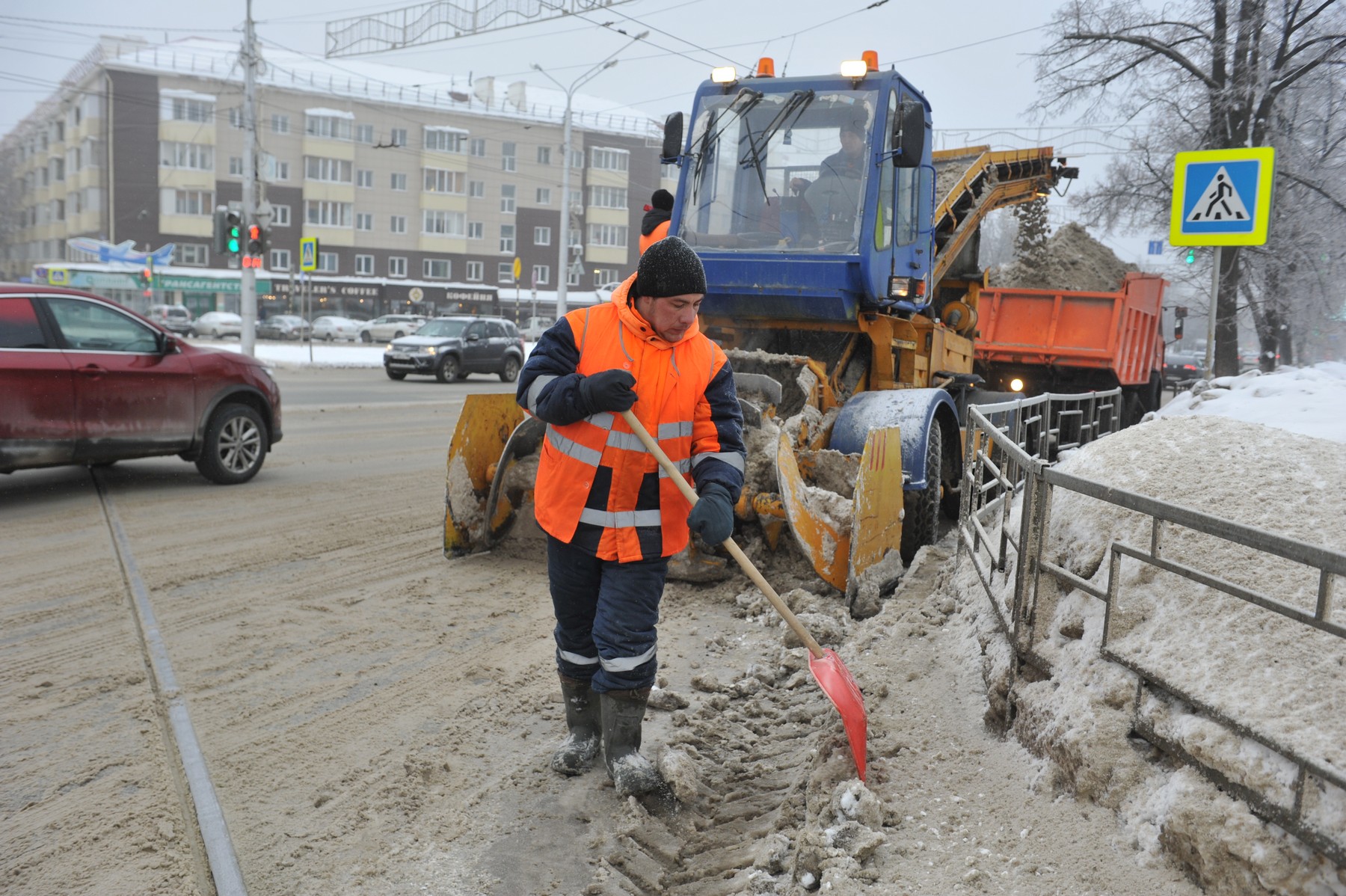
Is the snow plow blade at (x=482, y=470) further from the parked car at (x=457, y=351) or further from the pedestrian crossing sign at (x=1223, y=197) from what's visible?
the parked car at (x=457, y=351)

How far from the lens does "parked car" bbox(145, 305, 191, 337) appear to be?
43.9 meters

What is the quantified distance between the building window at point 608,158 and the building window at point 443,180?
8.41m

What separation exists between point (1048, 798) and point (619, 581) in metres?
1.46

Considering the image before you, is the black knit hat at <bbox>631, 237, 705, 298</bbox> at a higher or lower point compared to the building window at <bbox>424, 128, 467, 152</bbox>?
lower

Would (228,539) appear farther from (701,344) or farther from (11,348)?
(701,344)

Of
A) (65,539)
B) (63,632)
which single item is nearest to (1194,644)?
(63,632)

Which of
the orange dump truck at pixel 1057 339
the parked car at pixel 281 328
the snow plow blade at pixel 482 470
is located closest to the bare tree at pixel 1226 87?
the orange dump truck at pixel 1057 339

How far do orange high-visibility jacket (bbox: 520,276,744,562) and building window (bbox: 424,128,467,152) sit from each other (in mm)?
60838

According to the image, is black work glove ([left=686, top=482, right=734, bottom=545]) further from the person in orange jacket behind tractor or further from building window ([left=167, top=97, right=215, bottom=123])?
building window ([left=167, top=97, right=215, bottom=123])

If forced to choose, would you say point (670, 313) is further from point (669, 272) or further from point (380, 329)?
point (380, 329)

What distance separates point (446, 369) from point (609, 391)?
2078 cm

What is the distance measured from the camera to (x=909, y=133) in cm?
634

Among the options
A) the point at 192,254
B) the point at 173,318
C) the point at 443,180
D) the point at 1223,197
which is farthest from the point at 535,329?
the point at 1223,197

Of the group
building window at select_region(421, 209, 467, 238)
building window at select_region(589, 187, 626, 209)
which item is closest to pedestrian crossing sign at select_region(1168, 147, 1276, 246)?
building window at select_region(421, 209, 467, 238)
